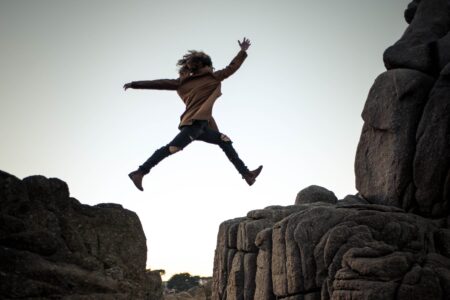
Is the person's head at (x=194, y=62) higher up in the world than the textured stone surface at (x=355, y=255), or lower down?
higher up

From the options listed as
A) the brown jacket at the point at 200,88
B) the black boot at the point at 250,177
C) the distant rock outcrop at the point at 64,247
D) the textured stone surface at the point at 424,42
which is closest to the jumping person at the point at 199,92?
the brown jacket at the point at 200,88

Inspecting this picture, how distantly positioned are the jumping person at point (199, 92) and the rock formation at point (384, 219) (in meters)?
4.13

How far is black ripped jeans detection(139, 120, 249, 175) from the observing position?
959cm

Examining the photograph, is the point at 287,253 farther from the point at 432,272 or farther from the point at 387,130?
the point at 387,130

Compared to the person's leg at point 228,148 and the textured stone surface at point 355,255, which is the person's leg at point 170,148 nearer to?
the person's leg at point 228,148

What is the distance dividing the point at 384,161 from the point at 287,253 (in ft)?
16.1

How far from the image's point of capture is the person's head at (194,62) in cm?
1006

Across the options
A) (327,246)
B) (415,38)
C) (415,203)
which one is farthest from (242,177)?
(415,38)

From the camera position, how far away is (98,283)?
6.07m

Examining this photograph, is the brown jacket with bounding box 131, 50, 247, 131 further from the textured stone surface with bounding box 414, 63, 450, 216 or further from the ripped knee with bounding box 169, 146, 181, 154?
the textured stone surface with bounding box 414, 63, 450, 216

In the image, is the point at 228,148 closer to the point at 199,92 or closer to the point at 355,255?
the point at 199,92

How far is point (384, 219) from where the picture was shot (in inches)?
504

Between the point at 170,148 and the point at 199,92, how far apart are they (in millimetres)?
1428

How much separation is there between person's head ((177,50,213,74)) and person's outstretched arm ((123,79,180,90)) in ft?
1.09
